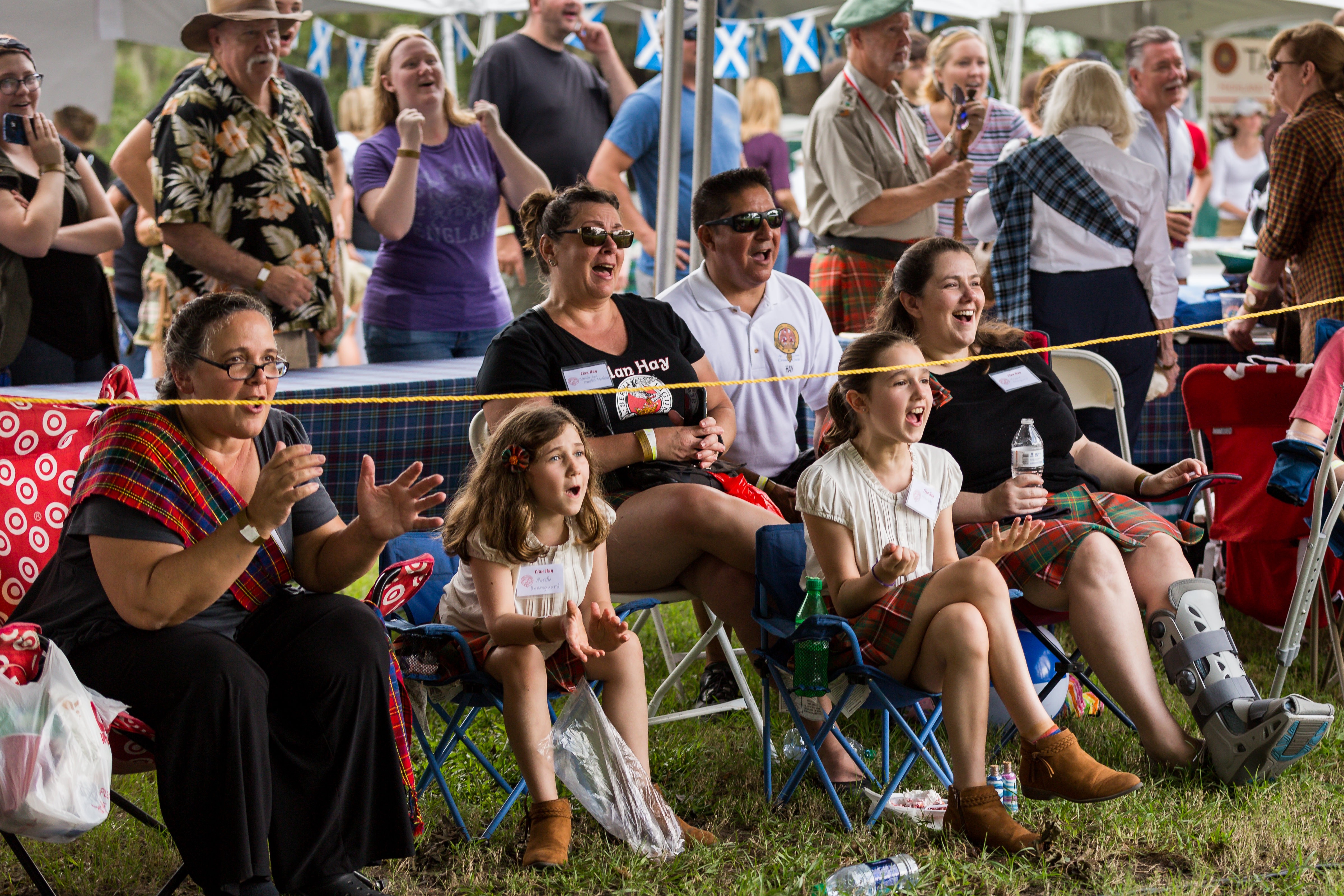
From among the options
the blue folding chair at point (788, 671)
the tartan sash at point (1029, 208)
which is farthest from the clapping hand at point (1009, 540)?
the tartan sash at point (1029, 208)

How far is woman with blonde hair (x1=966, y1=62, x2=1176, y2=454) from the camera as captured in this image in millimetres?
4434

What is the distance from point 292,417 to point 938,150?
290 centimetres

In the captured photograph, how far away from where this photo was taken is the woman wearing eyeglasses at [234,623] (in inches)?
86.5

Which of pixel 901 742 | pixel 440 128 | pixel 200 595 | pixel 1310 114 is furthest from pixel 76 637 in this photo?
pixel 1310 114

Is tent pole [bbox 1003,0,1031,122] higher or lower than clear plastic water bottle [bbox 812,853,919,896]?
higher

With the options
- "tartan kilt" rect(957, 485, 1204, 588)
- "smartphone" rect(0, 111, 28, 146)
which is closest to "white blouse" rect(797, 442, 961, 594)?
"tartan kilt" rect(957, 485, 1204, 588)

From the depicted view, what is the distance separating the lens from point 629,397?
327 cm

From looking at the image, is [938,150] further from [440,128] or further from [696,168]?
[440,128]

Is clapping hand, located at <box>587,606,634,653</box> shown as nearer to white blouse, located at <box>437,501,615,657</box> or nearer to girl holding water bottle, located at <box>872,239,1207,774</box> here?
white blouse, located at <box>437,501,615,657</box>

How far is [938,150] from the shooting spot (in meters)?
4.81

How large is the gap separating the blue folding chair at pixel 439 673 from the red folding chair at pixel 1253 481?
6.14ft

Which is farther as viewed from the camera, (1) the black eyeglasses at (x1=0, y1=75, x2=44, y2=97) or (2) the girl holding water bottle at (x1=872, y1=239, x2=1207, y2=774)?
(1) the black eyeglasses at (x1=0, y1=75, x2=44, y2=97)

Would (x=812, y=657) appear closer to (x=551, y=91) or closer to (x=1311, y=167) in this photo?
(x=1311, y=167)

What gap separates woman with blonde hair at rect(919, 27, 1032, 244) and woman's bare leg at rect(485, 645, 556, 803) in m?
3.47
